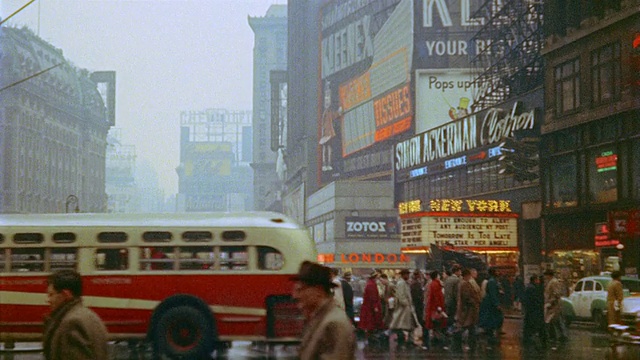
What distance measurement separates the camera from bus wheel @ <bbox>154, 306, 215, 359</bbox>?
17750 mm

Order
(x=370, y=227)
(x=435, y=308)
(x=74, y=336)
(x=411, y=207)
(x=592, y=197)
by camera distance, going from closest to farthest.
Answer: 1. (x=74, y=336)
2. (x=435, y=308)
3. (x=592, y=197)
4. (x=411, y=207)
5. (x=370, y=227)

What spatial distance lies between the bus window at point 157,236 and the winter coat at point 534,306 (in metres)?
9.21

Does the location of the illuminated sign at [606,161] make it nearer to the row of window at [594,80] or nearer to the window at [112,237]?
the row of window at [594,80]

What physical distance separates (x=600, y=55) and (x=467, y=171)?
18.0 m

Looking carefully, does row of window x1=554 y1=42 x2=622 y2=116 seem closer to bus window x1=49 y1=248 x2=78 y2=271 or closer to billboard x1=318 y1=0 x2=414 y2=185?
bus window x1=49 y1=248 x2=78 y2=271

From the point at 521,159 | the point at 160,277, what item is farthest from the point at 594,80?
the point at 160,277

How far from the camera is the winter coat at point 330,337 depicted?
5703 mm

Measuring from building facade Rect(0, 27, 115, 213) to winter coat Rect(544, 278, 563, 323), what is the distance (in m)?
89.2

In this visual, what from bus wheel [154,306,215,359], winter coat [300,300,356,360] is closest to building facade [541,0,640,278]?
bus wheel [154,306,215,359]

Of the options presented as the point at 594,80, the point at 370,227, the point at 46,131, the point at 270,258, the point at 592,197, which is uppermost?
the point at 46,131

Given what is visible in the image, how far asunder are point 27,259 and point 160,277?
239cm

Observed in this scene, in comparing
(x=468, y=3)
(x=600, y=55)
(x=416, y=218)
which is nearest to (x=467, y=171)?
(x=416, y=218)

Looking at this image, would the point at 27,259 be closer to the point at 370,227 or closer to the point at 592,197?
the point at 592,197

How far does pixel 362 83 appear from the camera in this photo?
110250 mm
